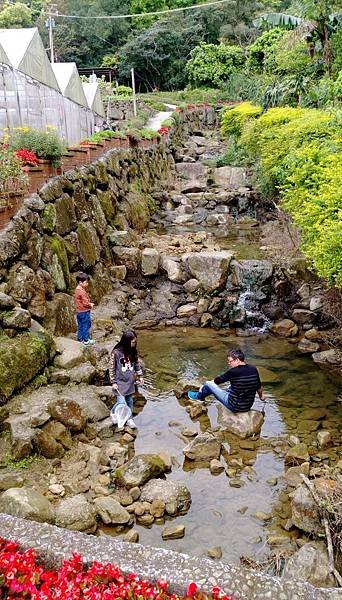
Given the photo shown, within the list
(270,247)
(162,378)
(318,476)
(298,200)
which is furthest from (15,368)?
(270,247)

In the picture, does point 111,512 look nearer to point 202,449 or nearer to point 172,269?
point 202,449

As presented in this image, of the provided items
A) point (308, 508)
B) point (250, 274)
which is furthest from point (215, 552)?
point (250, 274)

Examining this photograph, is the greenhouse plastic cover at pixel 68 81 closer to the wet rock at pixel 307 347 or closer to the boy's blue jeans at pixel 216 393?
the wet rock at pixel 307 347

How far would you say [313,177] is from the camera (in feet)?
33.0

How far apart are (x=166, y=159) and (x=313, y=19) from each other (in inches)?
447

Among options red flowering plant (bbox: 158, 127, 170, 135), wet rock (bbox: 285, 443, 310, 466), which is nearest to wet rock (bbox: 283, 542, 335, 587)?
wet rock (bbox: 285, 443, 310, 466)

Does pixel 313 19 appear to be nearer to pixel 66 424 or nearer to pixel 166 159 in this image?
Answer: pixel 166 159

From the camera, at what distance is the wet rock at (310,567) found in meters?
5.29

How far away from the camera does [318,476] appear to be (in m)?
7.22

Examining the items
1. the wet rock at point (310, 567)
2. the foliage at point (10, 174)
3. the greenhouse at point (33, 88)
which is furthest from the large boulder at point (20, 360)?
the greenhouse at point (33, 88)

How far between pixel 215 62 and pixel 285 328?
121ft

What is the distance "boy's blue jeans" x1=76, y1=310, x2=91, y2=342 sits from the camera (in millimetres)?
10406

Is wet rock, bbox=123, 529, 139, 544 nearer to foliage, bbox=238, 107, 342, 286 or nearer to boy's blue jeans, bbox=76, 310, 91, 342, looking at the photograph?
foliage, bbox=238, 107, 342, 286

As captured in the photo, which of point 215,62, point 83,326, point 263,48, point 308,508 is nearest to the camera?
point 308,508
